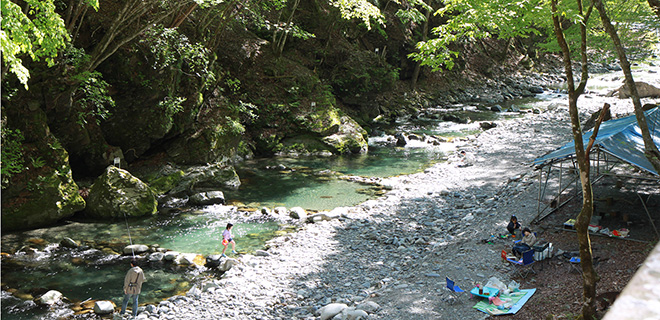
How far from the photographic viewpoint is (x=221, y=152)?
19.6 m

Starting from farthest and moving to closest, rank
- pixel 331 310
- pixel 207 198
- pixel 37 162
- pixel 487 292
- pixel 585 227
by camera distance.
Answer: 1. pixel 207 198
2. pixel 37 162
3. pixel 331 310
4. pixel 487 292
5. pixel 585 227

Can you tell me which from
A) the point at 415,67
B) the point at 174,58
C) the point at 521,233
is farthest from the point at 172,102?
the point at 415,67

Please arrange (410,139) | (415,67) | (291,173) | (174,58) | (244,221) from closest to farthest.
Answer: (244,221) → (174,58) → (291,173) → (410,139) → (415,67)

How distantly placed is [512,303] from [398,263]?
11.2 ft

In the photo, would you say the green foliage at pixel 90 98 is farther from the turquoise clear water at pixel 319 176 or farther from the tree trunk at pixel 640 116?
the tree trunk at pixel 640 116

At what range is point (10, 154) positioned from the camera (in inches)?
477

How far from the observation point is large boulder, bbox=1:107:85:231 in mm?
12336

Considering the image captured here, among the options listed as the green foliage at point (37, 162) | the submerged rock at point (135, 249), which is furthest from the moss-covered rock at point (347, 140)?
the green foliage at point (37, 162)

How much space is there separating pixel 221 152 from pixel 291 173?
10.7 ft

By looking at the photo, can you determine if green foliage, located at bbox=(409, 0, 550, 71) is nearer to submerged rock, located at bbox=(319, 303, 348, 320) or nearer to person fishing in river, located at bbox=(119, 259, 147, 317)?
submerged rock, located at bbox=(319, 303, 348, 320)

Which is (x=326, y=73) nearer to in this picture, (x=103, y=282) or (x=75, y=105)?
(x=75, y=105)

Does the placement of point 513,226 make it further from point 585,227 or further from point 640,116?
point 640,116

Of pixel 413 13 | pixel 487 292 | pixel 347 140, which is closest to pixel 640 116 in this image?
pixel 487 292

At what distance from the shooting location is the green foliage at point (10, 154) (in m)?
11.9
